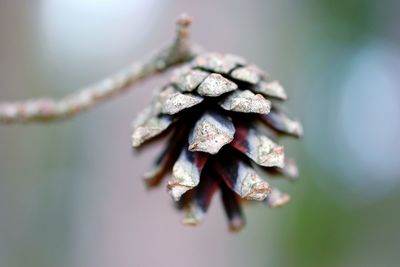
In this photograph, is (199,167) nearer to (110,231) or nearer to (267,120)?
(267,120)

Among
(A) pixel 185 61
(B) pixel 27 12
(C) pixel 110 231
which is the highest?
(B) pixel 27 12

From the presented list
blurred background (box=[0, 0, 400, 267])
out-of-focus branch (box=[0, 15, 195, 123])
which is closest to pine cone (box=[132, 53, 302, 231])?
out-of-focus branch (box=[0, 15, 195, 123])

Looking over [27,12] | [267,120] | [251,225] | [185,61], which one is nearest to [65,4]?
[27,12]

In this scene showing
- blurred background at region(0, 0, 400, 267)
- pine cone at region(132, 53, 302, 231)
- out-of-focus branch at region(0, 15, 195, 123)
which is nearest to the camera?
pine cone at region(132, 53, 302, 231)

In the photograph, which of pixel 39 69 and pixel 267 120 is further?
pixel 39 69

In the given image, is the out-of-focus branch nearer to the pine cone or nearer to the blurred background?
the pine cone

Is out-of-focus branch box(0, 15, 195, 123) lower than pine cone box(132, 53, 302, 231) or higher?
higher
